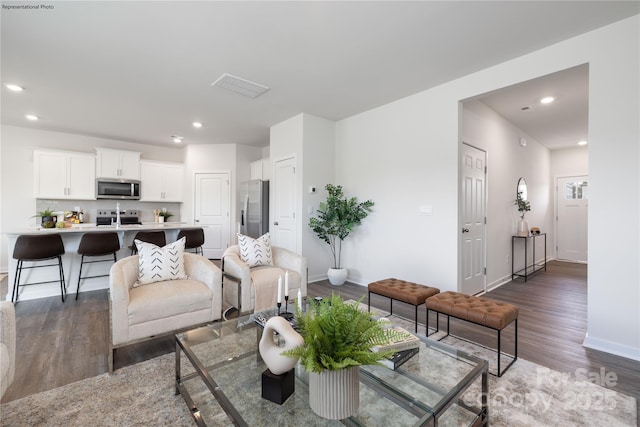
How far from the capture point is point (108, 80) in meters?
3.41

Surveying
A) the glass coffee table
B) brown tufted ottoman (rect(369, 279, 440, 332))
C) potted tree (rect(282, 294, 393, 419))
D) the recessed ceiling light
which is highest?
the recessed ceiling light

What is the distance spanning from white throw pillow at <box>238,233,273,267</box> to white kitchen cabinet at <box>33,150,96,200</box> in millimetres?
4667

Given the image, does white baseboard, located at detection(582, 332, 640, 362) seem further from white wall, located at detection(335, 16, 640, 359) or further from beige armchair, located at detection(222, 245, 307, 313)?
beige armchair, located at detection(222, 245, 307, 313)

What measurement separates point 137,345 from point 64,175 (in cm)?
506

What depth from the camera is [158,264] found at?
2.58 m

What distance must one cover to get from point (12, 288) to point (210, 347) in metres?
3.59

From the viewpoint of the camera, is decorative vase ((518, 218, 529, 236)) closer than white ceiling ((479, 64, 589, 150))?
No

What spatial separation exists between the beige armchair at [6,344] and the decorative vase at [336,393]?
4.88 feet

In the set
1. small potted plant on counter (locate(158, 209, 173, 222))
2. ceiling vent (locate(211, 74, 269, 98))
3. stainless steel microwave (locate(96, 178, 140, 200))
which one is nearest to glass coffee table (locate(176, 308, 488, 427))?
ceiling vent (locate(211, 74, 269, 98))

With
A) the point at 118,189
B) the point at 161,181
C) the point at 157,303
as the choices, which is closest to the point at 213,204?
the point at 161,181

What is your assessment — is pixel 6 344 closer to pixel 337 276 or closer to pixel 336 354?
pixel 336 354

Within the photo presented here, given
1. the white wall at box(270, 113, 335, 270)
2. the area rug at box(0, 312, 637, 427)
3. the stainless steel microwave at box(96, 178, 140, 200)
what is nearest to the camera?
the area rug at box(0, 312, 637, 427)

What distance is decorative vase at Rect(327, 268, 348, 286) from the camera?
440cm

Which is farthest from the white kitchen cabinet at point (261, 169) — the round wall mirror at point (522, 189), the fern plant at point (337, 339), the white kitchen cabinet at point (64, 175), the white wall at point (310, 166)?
the fern plant at point (337, 339)
